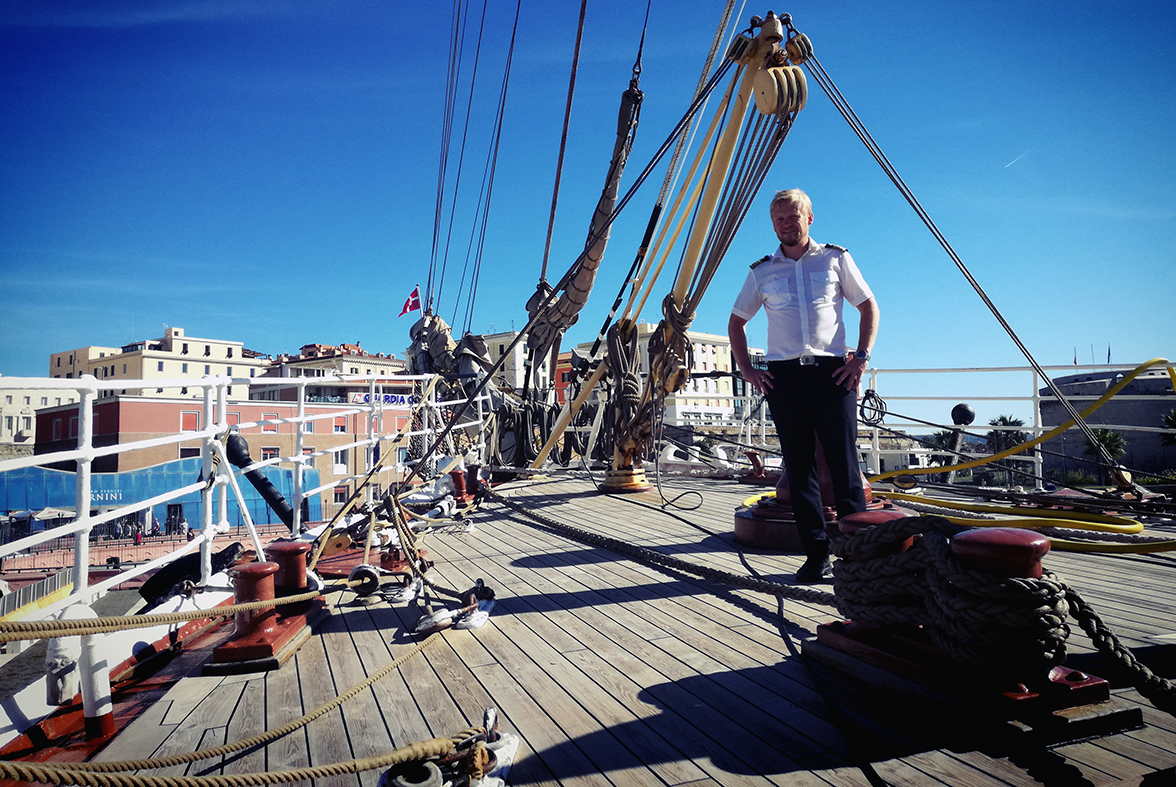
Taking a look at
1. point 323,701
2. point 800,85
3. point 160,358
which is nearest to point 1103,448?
point 800,85

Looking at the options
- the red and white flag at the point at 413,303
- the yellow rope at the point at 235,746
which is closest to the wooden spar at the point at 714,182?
A: the yellow rope at the point at 235,746

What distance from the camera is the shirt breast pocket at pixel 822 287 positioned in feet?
8.70

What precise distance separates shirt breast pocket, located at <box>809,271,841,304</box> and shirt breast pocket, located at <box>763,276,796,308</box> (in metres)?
0.08

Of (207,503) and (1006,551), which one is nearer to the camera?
(1006,551)

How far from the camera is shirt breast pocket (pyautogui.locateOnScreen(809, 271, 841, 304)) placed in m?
2.65

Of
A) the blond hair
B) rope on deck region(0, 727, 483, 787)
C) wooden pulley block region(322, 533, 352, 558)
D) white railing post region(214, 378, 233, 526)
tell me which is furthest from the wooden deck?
the blond hair

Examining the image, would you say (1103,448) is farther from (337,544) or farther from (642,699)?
(337,544)

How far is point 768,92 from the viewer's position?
11.2 feet

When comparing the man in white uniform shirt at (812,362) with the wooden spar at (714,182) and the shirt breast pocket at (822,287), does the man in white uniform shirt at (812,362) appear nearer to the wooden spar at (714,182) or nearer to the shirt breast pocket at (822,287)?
the shirt breast pocket at (822,287)

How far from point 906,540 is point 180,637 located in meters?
2.42

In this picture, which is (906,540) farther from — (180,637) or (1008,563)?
(180,637)

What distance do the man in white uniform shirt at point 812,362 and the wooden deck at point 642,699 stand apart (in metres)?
0.41

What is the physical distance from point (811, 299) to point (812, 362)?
271 mm

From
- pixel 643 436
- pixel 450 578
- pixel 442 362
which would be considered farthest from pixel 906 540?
pixel 442 362
